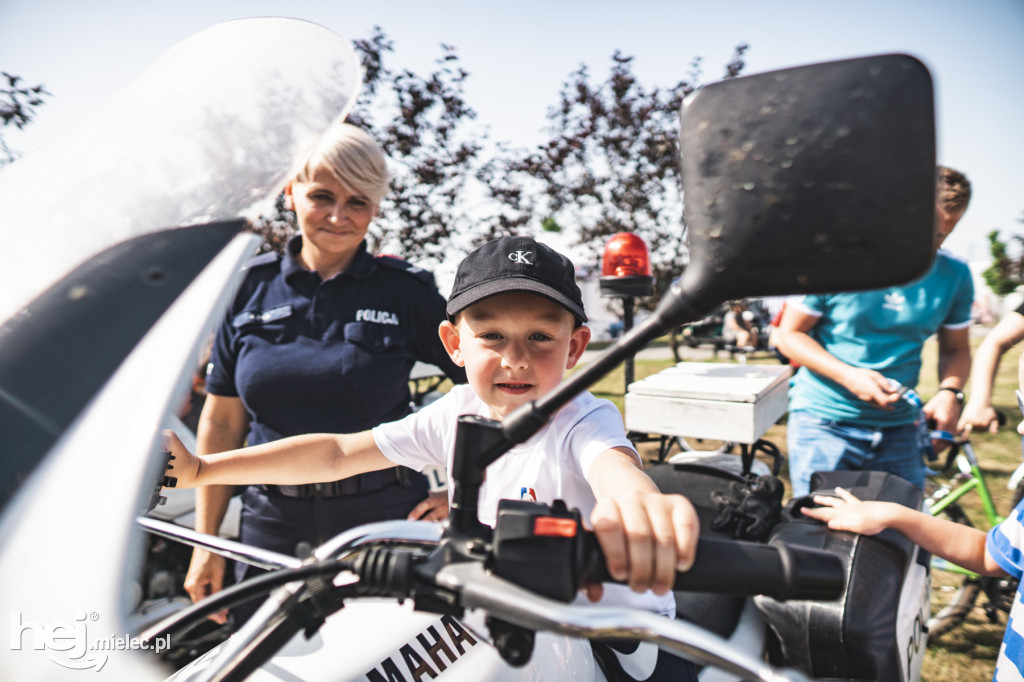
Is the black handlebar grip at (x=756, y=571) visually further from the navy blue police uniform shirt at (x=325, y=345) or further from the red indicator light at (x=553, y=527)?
the navy blue police uniform shirt at (x=325, y=345)

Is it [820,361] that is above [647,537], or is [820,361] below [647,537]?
above

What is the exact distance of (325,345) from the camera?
1.93 metres

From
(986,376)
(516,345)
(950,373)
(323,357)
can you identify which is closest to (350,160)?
(323,357)

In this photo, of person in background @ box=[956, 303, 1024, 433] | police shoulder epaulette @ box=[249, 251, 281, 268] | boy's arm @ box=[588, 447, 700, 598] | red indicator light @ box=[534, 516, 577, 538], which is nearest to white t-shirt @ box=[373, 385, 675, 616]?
boy's arm @ box=[588, 447, 700, 598]

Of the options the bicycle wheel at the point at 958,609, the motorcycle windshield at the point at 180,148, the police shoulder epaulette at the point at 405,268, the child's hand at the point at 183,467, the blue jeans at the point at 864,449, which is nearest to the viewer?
the motorcycle windshield at the point at 180,148

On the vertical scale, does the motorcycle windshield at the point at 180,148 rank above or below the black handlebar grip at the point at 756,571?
above


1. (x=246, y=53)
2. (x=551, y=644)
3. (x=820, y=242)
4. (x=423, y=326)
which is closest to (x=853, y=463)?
(x=423, y=326)

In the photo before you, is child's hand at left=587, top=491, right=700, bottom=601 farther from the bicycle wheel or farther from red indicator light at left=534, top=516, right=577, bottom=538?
the bicycle wheel

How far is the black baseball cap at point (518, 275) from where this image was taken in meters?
1.21

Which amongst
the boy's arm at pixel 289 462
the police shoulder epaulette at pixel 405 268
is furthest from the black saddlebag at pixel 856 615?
the police shoulder epaulette at pixel 405 268

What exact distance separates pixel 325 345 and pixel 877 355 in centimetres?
232

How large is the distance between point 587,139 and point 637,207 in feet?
5.00

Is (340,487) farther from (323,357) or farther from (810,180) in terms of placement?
(810,180)

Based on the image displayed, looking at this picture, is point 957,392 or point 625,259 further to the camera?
point 625,259
